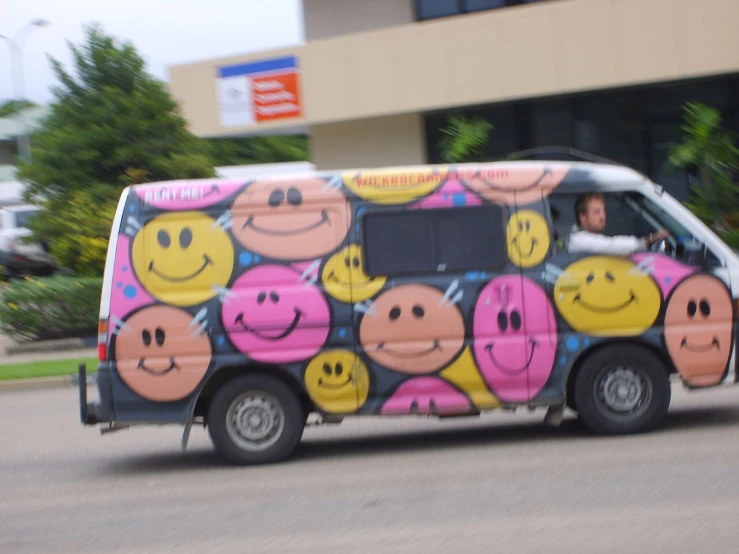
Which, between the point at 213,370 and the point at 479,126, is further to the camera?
the point at 479,126

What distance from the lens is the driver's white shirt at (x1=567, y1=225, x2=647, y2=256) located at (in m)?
9.03

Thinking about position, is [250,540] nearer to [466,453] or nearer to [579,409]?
[466,453]

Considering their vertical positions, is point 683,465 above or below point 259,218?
below

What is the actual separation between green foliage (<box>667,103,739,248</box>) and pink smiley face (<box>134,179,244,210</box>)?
502 inches

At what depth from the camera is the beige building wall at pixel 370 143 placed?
24.3 m

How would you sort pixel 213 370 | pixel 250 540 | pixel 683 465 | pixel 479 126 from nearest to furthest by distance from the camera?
pixel 250 540 < pixel 683 465 < pixel 213 370 < pixel 479 126

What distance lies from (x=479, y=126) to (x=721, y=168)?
4863mm

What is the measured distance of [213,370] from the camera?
8.92 meters

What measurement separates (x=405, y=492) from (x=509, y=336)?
70.6 inches

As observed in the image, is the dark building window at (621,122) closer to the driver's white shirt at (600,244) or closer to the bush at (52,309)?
the bush at (52,309)

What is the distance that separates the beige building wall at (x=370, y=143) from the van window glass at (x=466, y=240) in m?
15.5

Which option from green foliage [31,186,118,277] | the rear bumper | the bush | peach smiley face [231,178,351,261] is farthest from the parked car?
peach smiley face [231,178,351,261]

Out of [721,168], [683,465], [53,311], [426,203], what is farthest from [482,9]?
[683,465]

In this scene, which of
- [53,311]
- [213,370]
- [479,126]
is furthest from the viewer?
[479,126]
